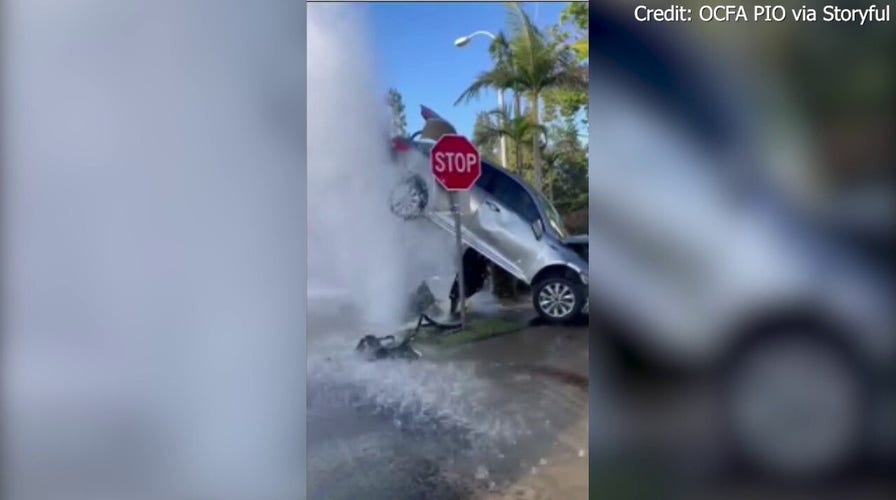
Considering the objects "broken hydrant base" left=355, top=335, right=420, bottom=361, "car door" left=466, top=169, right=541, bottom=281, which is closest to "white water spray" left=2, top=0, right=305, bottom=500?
"broken hydrant base" left=355, top=335, right=420, bottom=361

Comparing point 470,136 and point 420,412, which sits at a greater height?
point 470,136

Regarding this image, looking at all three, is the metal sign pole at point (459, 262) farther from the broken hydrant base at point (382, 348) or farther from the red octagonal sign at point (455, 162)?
the broken hydrant base at point (382, 348)

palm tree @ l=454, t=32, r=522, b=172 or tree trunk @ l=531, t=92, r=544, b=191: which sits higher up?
palm tree @ l=454, t=32, r=522, b=172

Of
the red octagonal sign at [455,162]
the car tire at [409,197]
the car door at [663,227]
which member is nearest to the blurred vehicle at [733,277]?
the car door at [663,227]

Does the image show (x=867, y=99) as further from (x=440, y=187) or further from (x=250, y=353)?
(x=250, y=353)

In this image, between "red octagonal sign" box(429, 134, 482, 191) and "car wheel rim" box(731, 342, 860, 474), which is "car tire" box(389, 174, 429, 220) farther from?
"car wheel rim" box(731, 342, 860, 474)

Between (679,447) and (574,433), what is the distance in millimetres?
A: 394

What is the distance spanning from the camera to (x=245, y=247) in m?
3.04

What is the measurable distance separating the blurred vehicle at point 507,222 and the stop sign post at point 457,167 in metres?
0.02

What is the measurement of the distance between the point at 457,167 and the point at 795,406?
1519 mm

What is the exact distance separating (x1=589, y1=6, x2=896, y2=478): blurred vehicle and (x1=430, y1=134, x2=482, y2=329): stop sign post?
0.44m

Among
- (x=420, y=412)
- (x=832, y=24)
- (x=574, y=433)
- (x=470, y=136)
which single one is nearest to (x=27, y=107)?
(x=470, y=136)

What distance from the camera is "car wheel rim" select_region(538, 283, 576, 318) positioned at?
2.98 metres

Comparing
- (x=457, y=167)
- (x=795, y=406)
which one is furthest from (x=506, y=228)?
(x=795, y=406)
